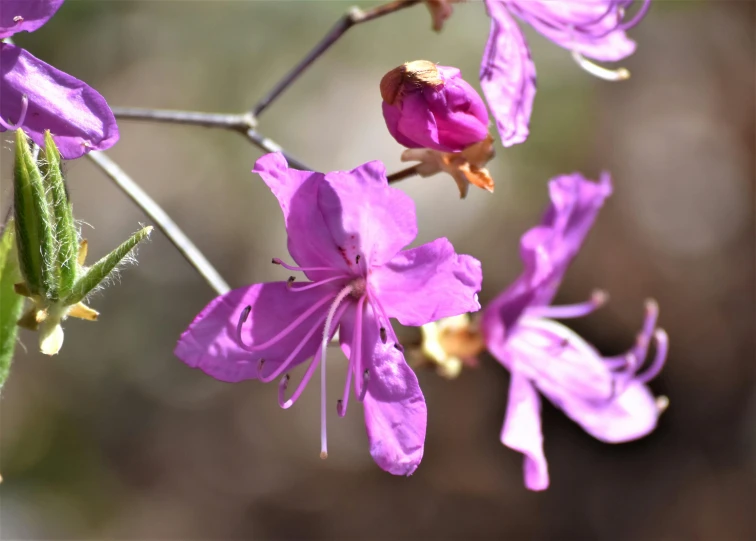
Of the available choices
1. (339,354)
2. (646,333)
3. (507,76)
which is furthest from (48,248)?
(339,354)

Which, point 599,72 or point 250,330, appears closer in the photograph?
point 250,330

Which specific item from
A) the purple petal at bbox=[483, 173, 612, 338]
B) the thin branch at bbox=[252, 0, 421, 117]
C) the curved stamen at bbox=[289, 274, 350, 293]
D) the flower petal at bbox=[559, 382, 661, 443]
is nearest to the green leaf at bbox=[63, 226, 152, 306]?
the curved stamen at bbox=[289, 274, 350, 293]

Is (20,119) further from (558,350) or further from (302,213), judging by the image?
(558,350)

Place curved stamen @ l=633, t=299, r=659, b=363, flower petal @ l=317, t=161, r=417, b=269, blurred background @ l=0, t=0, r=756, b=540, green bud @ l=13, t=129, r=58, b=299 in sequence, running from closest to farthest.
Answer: green bud @ l=13, t=129, r=58, b=299 < flower petal @ l=317, t=161, r=417, b=269 < curved stamen @ l=633, t=299, r=659, b=363 < blurred background @ l=0, t=0, r=756, b=540

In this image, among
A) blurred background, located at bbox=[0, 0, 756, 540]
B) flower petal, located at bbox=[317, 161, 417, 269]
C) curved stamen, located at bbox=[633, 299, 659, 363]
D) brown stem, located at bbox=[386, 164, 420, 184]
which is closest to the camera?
flower petal, located at bbox=[317, 161, 417, 269]

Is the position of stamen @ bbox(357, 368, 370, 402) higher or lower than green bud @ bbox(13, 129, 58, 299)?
lower

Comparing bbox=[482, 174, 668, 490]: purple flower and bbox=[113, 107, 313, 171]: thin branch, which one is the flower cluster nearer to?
bbox=[113, 107, 313, 171]: thin branch

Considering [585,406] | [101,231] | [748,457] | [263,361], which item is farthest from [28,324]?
[748,457]
